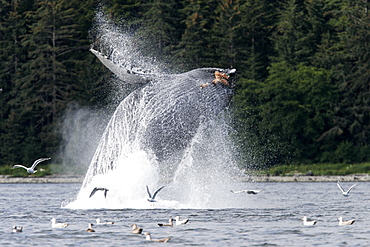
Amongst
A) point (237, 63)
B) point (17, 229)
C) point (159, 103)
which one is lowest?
point (237, 63)

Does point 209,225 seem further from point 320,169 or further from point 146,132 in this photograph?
point 320,169

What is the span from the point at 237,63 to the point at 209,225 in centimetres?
6973

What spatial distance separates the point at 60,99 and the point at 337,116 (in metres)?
34.0

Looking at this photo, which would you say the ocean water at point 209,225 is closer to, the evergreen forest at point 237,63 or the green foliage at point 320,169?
the green foliage at point 320,169

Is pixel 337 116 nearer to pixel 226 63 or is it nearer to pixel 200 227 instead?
pixel 226 63

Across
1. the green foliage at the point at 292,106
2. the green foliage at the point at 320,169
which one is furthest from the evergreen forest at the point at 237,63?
the green foliage at the point at 320,169

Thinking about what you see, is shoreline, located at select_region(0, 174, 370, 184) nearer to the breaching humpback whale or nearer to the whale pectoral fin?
the breaching humpback whale

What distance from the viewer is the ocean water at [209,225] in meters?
32.3

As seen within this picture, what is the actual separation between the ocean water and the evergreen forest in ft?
155

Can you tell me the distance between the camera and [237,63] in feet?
343

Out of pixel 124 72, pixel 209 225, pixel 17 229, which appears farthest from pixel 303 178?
pixel 17 229

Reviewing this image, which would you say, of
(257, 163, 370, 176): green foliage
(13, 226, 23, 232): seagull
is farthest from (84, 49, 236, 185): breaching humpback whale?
(257, 163, 370, 176): green foliage

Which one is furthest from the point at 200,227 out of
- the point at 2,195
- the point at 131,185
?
the point at 2,195

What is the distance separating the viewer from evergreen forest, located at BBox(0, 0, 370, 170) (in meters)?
98.6
